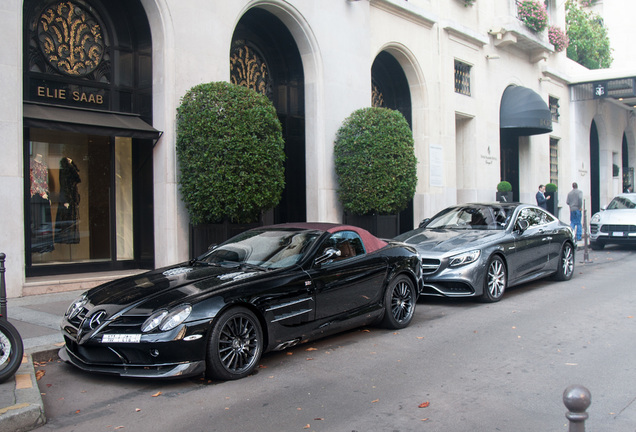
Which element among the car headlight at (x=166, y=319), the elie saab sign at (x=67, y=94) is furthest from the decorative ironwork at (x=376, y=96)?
the car headlight at (x=166, y=319)

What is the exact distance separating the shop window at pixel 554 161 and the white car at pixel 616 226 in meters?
8.08

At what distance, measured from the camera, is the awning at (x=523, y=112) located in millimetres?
22281

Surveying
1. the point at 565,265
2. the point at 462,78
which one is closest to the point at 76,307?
the point at 565,265

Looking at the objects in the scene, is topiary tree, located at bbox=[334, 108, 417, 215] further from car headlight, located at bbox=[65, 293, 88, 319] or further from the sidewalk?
car headlight, located at bbox=[65, 293, 88, 319]

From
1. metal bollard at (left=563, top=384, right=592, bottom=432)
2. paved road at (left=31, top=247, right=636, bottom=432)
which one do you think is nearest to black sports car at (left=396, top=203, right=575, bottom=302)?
paved road at (left=31, top=247, right=636, bottom=432)

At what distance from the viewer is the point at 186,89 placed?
1162 centimetres

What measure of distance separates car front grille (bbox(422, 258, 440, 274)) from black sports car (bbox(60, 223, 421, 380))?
4.79ft

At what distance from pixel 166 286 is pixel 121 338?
32.1 inches

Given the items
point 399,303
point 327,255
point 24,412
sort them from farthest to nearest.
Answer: point 399,303
point 327,255
point 24,412

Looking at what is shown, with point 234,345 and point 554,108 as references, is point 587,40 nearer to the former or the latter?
point 554,108

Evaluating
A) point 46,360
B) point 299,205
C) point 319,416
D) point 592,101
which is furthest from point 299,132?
point 592,101

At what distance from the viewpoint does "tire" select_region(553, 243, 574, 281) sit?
460 inches

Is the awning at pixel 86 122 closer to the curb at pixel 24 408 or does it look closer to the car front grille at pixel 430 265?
the curb at pixel 24 408

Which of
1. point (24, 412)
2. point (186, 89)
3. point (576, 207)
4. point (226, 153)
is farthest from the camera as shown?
point (576, 207)
